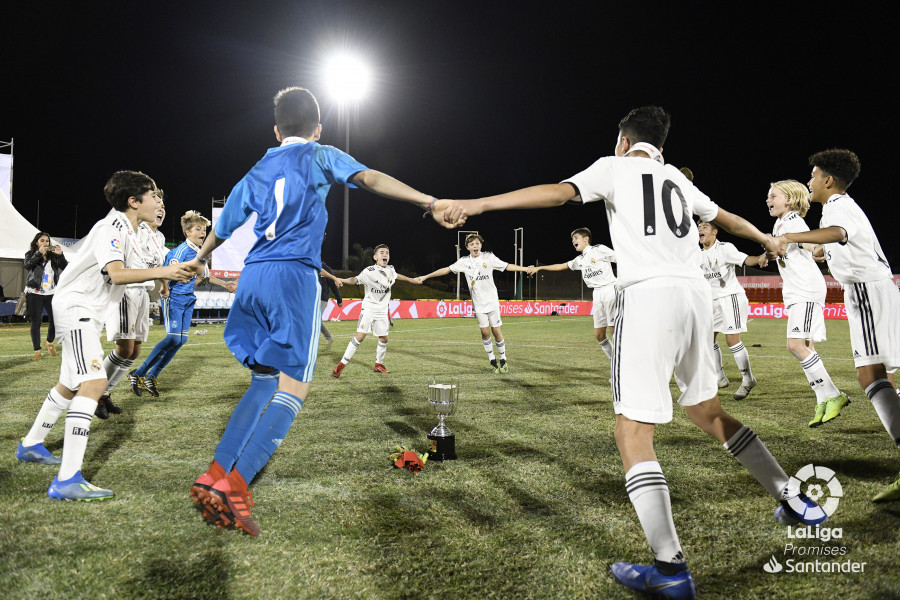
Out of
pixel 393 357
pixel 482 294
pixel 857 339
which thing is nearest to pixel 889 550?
pixel 857 339

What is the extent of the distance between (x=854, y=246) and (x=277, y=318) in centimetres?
413

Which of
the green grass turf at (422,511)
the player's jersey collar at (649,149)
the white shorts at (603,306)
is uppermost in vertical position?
the player's jersey collar at (649,149)

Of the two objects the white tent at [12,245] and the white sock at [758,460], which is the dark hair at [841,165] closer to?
the white sock at [758,460]

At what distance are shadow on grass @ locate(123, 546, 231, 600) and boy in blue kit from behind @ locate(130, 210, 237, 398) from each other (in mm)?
4658

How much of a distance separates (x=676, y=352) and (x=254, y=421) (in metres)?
2.17

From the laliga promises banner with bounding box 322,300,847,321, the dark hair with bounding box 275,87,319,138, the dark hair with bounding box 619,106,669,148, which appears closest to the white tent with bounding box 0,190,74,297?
the laliga promises banner with bounding box 322,300,847,321

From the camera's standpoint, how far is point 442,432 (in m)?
4.06

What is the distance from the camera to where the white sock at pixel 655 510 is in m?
2.15

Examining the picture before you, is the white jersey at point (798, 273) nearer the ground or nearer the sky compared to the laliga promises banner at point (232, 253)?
nearer the ground

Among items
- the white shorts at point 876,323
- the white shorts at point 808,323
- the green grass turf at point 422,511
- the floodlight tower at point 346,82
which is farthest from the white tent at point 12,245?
the white shorts at point 876,323

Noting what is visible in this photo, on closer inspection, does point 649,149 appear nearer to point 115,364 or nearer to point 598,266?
point 115,364

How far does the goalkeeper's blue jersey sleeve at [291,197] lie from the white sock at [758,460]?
238 cm

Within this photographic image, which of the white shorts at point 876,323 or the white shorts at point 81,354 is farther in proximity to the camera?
the white shorts at point 876,323

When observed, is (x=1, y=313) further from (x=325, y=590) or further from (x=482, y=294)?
(x=325, y=590)
